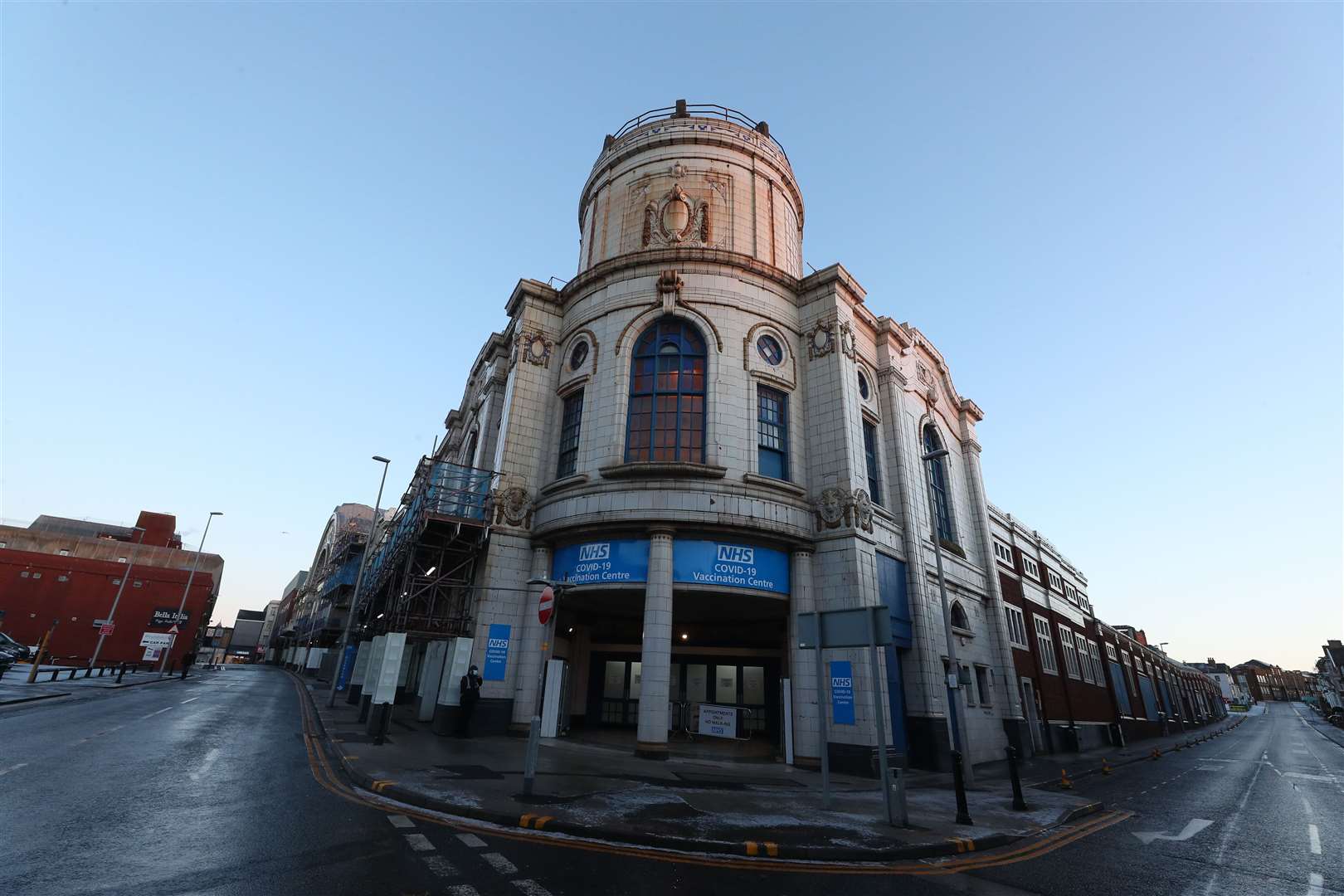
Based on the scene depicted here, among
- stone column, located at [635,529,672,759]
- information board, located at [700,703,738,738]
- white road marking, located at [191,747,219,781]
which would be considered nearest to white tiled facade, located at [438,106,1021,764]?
stone column, located at [635,529,672,759]

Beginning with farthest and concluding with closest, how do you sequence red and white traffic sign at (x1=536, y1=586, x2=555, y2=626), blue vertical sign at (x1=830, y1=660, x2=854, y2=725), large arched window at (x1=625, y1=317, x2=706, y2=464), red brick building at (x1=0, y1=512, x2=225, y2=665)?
red brick building at (x1=0, y1=512, x2=225, y2=665) → large arched window at (x1=625, y1=317, x2=706, y2=464) → blue vertical sign at (x1=830, y1=660, x2=854, y2=725) → red and white traffic sign at (x1=536, y1=586, x2=555, y2=626)

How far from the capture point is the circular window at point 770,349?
72.8ft

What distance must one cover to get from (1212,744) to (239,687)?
215ft

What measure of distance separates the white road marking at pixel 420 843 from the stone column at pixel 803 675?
40.7ft

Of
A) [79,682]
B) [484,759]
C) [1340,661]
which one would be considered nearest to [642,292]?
[484,759]

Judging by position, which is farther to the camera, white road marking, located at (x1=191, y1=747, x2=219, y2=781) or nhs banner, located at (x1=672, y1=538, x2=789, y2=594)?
nhs banner, located at (x1=672, y1=538, x2=789, y2=594)

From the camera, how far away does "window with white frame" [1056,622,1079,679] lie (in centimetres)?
3647

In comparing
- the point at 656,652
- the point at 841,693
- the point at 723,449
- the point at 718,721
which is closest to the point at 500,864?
the point at 656,652

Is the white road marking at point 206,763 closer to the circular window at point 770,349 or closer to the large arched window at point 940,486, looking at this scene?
the circular window at point 770,349

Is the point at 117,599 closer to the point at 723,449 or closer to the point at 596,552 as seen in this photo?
the point at 596,552

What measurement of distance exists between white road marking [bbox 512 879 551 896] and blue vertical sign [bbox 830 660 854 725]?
44.7 feet

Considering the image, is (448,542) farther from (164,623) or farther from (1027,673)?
(164,623)

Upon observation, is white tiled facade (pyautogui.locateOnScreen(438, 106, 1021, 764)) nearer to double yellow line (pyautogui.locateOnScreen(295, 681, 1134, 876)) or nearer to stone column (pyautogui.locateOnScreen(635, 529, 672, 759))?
stone column (pyautogui.locateOnScreen(635, 529, 672, 759))

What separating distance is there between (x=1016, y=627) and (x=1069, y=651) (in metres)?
10.2
